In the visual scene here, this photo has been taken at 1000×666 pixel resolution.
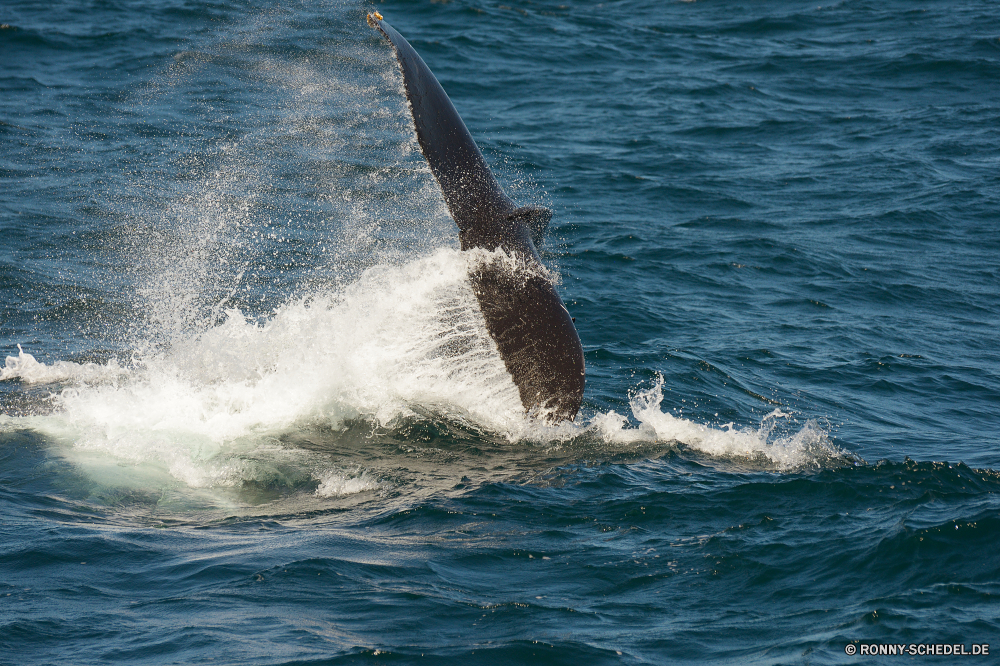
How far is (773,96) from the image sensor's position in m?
24.7

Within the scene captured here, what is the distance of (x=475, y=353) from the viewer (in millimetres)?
10352

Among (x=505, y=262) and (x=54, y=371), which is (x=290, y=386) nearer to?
(x=54, y=371)

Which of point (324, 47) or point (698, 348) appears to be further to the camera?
point (324, 47)

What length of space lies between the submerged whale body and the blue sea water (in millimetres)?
518

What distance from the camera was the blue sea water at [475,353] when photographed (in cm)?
714

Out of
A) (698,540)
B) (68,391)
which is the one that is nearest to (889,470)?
(698,540)

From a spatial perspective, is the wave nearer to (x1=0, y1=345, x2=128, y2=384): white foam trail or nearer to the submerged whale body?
(x1=0, y1=345, x2=128, y2=384): white foam trail

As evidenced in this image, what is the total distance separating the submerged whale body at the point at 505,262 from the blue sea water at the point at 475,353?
1.70 ft

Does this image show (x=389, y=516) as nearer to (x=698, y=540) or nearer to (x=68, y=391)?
(x=698, y=540)

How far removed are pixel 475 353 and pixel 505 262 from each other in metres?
2.11

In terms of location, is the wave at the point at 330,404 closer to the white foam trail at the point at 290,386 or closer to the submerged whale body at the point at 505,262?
the white foam trail at the point at 290,386

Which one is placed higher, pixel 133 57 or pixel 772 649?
pixel 133 57

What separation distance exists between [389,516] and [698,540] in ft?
8.56

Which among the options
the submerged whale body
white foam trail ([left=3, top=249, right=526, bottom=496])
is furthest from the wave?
the submerged whale body
